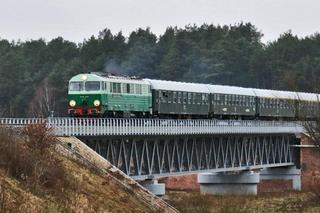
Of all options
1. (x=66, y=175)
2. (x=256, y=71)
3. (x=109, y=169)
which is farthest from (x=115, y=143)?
(x=256, y=71)

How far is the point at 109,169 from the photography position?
3550 centimetres

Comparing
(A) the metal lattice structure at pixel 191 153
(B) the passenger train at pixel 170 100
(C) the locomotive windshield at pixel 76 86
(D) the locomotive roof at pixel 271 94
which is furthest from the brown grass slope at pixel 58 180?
(D) the locomotive roof at pixel 271 94

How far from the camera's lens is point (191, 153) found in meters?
56.4

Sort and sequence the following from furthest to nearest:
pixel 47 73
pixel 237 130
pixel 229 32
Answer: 1. pixel 229 32
2. pixel 47 73
3. pixel 237 130

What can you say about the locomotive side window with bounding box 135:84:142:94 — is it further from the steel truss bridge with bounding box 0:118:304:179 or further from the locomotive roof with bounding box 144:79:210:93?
the steel truss bridge with bounding box 0:118:304:179

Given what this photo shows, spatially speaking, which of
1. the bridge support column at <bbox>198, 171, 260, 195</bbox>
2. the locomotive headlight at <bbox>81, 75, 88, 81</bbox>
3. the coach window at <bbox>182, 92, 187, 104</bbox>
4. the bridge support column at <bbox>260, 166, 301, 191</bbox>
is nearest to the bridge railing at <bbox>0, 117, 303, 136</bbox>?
the coach window at <bbox>182, 92, 187, 104</bbox>

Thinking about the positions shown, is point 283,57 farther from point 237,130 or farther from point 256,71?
point 237,130

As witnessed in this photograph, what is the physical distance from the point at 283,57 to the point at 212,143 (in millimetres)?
92629

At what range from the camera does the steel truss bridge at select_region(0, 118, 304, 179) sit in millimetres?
41719

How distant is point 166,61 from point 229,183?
73608 millimetres

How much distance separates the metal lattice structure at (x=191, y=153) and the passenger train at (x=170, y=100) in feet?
9.88

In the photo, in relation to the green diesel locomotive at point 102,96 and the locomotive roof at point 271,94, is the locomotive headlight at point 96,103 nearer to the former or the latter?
the green diesel locomotive at point 102,96

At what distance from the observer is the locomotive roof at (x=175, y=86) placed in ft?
191

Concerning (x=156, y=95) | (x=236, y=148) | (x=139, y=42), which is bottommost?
(x=236, y=148)
